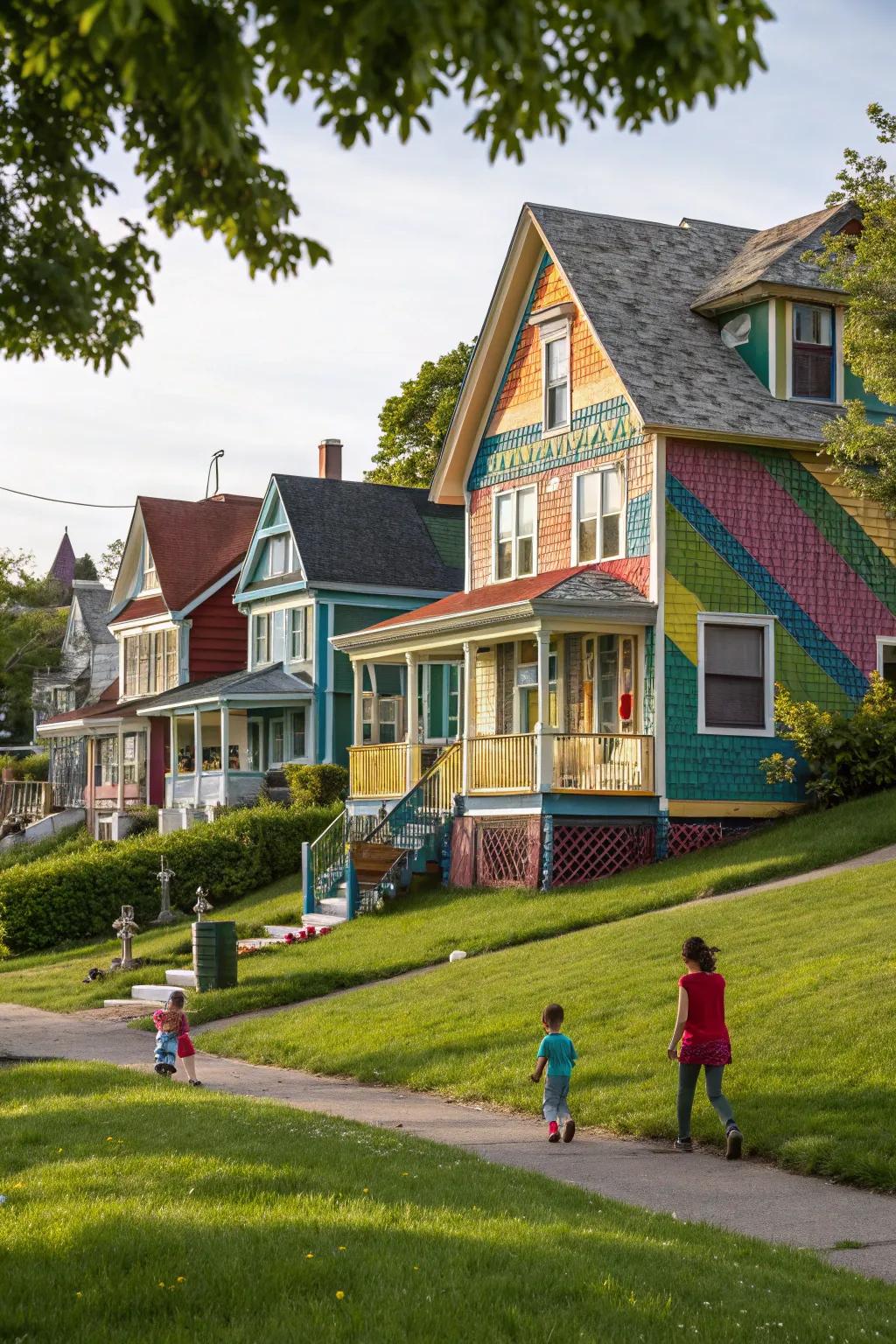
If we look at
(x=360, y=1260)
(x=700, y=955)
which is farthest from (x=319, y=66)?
(x=700, y=955)

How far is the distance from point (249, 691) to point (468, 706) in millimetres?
13189

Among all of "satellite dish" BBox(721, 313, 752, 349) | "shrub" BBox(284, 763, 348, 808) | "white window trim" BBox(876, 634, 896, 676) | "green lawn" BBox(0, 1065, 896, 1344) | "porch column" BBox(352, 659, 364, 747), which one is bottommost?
"green lawn" BBox(0, 1065, 896, 1344)

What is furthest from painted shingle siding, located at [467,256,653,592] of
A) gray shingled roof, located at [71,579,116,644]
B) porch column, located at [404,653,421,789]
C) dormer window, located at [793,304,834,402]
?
gray shingled roof, located at [71,579,116,644]

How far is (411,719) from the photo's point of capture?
3195 centimetres

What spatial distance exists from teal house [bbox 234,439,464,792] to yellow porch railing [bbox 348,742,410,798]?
23.0 ft

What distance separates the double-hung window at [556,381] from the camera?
31203 mm

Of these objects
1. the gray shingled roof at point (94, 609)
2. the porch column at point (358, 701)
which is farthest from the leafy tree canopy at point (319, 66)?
the gray shingled roof at point (94, 609)

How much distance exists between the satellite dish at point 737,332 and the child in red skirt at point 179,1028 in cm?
1859

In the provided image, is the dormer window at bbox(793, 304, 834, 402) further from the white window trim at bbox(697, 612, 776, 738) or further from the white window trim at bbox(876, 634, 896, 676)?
the white window trim at bbox(697, 612, 776, 738)

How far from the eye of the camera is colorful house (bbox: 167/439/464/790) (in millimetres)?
43188

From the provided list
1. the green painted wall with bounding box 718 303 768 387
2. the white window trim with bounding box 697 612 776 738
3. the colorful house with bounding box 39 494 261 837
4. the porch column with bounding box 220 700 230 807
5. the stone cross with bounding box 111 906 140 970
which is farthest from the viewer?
the colorful house with bounding box 39 494 261 837

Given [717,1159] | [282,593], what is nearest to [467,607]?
[282,593]

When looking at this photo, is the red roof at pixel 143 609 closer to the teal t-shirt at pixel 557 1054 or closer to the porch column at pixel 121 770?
the porch column at pixel 121 770

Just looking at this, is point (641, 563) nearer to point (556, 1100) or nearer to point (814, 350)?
point (814, 350)
